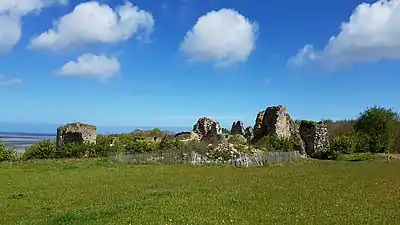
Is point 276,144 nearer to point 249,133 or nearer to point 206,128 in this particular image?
point 206,128

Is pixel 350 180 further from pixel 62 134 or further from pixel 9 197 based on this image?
pixel 62 134

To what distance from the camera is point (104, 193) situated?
23.5 metres

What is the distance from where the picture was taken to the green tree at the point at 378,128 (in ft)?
229

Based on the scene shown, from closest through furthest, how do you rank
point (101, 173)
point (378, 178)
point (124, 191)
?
point (124, 191) → point (378, 178) → point (101, 173)

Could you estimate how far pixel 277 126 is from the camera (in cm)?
6406

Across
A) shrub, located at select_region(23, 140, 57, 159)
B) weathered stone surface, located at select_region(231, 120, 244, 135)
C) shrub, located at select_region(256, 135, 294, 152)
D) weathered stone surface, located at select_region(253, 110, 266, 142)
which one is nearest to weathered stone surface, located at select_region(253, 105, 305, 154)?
weathered stone surface, located at select_region(253, 110, 266, 142)

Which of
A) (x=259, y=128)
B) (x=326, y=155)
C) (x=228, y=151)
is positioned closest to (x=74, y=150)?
(x=228, y=151)

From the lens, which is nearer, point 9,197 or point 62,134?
point 9,197

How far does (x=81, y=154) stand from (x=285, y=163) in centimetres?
2273

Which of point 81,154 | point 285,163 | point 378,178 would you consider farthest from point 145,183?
point 81,154

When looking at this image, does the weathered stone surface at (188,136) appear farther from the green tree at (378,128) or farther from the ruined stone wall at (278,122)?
the green tree at (378,128)

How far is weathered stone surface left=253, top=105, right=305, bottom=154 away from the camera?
208 feet

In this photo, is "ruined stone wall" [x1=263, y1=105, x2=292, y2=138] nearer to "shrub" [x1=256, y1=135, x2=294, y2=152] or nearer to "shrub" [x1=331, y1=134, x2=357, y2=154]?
"shrub" [x1=256, y1=135, x2=294, y2=152]

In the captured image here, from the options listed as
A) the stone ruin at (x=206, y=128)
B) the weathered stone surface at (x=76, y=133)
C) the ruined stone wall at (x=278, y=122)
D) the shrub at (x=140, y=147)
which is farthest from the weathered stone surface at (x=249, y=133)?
the weathered stone surface at (x=76, y=133)
